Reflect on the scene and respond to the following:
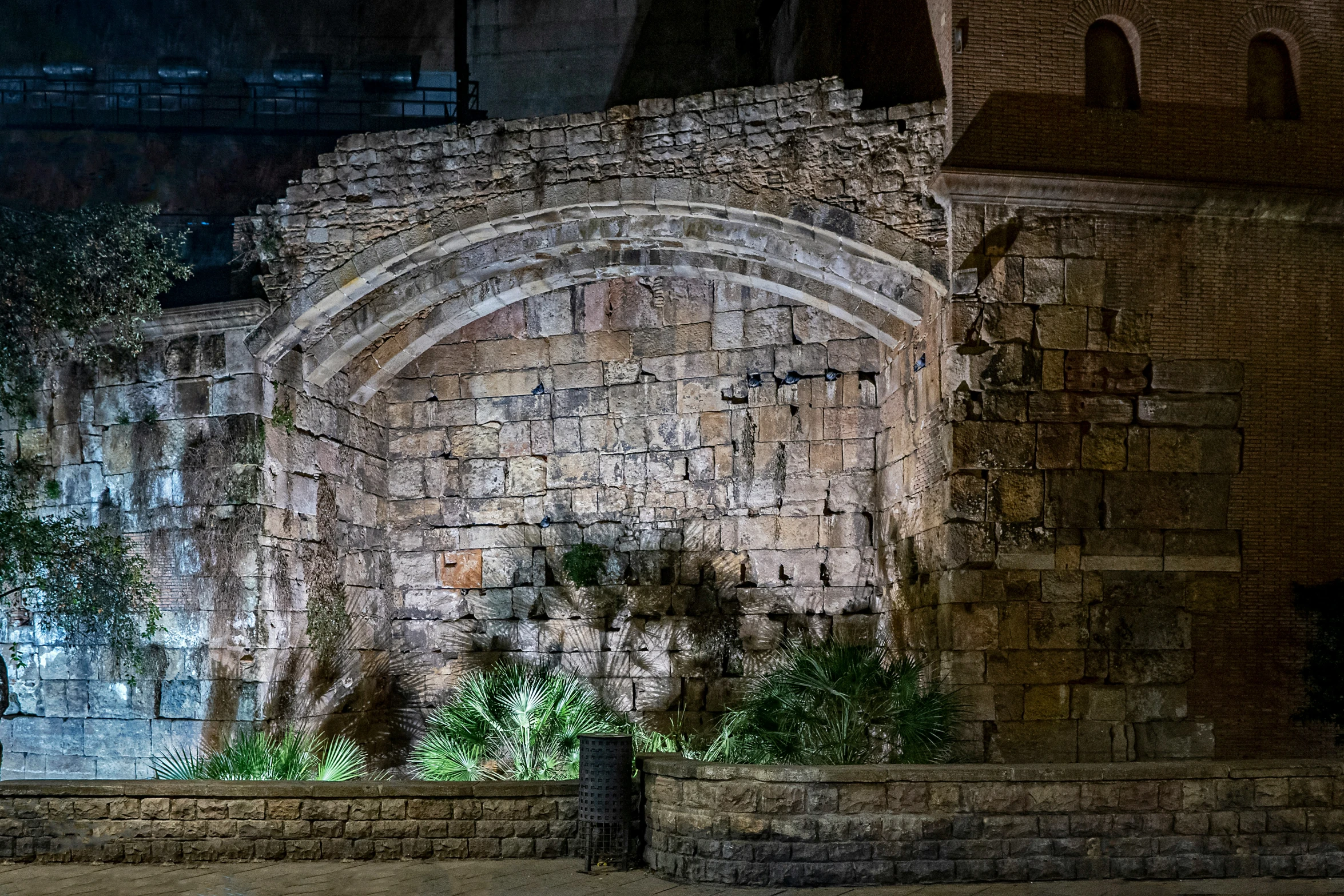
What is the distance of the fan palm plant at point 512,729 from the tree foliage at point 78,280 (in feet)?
15.1

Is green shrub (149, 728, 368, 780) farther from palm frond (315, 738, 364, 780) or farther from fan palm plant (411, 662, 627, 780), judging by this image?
fan palm plant (411, 662, 627, 780)

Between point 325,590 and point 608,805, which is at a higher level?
point 325,590

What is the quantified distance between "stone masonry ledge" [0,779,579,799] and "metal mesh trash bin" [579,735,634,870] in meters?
0.39

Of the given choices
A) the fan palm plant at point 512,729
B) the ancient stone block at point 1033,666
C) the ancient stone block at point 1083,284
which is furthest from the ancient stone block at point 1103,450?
the fan palm plant at point 512,729

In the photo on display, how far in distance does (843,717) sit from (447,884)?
291 cm

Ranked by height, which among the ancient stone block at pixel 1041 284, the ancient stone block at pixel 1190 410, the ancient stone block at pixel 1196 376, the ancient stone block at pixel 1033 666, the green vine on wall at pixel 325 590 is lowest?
the ancient stone block at pixel 1033 666

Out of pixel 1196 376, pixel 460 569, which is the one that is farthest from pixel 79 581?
pixel 1196 376

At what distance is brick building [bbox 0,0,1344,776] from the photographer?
9555mm

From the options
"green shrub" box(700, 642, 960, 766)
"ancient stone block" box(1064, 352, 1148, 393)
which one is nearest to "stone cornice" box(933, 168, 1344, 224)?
"ancient stone block" box(1064, 352, 1148, 393)

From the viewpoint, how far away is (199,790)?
859 cm

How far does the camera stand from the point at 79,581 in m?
11.0

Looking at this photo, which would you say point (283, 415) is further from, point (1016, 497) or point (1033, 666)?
point (1033, 666)

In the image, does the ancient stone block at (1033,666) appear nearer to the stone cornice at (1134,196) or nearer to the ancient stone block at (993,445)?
the ancient stone block at (993,445)

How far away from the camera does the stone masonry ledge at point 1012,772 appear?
7.75 metres
